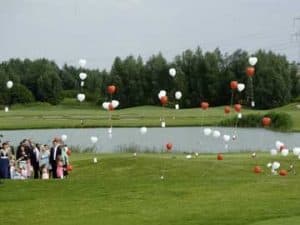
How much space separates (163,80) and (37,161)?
278 feet

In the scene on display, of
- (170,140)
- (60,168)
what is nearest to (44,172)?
(60,168)

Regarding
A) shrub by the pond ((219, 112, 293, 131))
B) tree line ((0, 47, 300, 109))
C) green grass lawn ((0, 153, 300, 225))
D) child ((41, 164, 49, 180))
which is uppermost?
tree line ((0, 47, 300, 109))

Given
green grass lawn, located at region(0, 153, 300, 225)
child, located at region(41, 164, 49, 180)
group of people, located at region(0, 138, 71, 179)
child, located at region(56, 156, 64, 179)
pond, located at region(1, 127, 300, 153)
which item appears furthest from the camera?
pond, located at region(1, 127, 300, 153)

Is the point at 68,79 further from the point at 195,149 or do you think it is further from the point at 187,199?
the point at 187,199

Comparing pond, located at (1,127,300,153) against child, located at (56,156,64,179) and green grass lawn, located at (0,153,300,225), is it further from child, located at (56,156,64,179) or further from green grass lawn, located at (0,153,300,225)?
green grass lawn, located at (0,153,300,225)

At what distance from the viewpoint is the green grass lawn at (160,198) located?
17.9 meters

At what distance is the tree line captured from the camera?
103 m

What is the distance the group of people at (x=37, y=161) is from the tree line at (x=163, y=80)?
69.1m

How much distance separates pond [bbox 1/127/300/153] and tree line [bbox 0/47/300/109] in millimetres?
32272

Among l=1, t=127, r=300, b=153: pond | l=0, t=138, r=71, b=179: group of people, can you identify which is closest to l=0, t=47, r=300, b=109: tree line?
l=1, t=127, r=300, b=153: pond

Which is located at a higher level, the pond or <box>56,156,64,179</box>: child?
the pond

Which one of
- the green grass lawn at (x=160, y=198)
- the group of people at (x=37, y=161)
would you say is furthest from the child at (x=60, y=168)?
the green grass lawn at (x=160, y=198)

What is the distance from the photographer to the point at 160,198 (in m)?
21.3

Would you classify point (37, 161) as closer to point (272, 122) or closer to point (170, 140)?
point (170, 140)
